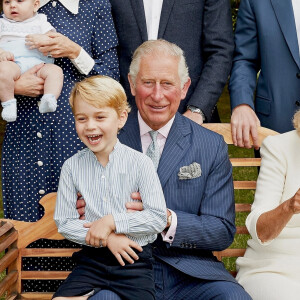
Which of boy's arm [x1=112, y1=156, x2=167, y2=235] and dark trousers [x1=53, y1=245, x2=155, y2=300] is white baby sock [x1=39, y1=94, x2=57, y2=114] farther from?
dark trousers [x1=53, y1=245, x2=155, y2=300]

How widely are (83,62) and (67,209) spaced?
932mm

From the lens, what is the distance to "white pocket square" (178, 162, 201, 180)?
3.60m

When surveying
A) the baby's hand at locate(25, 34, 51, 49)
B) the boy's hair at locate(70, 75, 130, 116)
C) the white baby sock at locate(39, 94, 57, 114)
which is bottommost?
the white baby sock at locate(39, 94, 57, 114)

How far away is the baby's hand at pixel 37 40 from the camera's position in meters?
3.78

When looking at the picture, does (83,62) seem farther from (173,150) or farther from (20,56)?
(173,150)

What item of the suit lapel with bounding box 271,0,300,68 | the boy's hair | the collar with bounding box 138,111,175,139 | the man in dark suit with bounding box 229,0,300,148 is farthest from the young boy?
the suit lapel with bounding box 271,0,300,68

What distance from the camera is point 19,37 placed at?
153 inches

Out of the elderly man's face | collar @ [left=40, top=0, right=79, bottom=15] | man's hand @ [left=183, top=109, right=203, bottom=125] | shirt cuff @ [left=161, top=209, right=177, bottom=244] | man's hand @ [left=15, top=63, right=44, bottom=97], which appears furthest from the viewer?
man's hand @ [left=183, top=109, right=203, bottom=125]

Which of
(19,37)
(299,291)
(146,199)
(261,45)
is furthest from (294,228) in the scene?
(19,37)

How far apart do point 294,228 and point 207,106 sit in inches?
35.0

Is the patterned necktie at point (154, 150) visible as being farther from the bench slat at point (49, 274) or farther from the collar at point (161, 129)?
the bench slat at point (49, 274)

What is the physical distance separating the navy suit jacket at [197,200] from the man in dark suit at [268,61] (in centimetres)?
42

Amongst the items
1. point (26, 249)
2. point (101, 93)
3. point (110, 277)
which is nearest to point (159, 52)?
point (101, 93)

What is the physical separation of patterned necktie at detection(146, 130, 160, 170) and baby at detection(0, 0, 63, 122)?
545 millimetres
